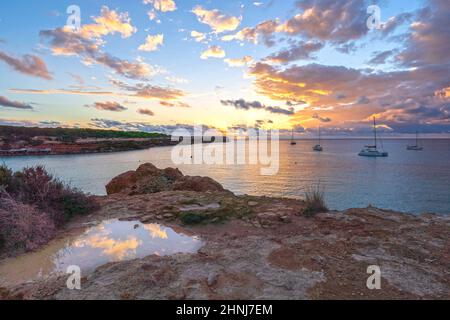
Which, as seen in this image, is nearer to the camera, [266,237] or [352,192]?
[266,237]

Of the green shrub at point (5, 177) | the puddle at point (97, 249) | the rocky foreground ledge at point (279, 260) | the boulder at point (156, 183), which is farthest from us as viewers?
the boulder at point (156, 183)

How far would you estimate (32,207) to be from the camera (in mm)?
6977

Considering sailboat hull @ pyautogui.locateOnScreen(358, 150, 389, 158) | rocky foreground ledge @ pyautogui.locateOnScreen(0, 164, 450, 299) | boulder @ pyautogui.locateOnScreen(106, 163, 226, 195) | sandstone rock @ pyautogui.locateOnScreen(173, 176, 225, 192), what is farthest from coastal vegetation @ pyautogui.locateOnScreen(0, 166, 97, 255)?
sailboat hull @ pyautogui.locateOnScreen(358, 150, 389, 158)

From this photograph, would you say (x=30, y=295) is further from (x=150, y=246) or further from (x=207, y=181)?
(x=207, y=181)

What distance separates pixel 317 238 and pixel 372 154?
89.2 m

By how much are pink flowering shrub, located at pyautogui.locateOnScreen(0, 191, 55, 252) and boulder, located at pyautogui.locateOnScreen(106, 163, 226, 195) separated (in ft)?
22.3

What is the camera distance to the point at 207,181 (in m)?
14.8

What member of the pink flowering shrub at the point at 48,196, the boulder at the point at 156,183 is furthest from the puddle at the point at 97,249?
the boulder at the point at 156,183

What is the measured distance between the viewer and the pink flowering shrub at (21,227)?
6070 mm

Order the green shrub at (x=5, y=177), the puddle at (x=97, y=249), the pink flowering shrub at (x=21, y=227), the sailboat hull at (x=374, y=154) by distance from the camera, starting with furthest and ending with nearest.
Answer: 1. the sailboat hull at (x=374, y=154)
2. the green shrub at (x=5, y=177)
3. the pink flowering shrub at (x=21, y=227)
4. the puddle at (x=97, y=249)

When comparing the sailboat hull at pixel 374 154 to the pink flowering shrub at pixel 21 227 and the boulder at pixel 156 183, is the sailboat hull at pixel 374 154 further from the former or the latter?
the pink flowering shrub at pixel 21 227

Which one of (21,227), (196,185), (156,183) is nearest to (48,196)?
(21,227)
